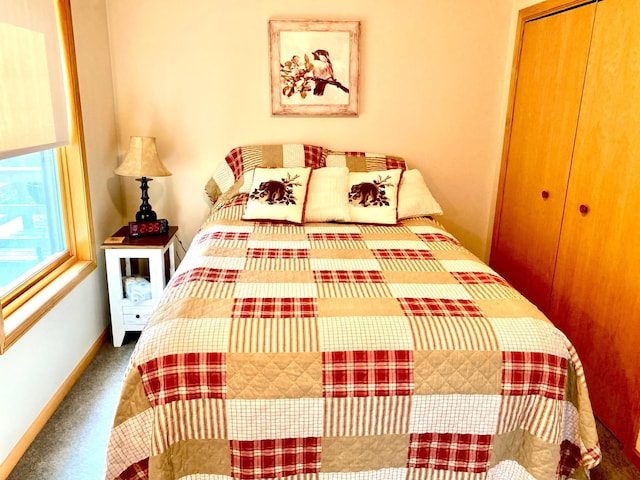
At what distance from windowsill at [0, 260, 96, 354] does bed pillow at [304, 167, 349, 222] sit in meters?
1.17

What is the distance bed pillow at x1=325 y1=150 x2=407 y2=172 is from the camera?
3029 mm

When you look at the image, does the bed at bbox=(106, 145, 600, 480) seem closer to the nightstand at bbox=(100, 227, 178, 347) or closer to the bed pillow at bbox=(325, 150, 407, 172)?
the nightstand at bbox=(100, 227, 178, 347)

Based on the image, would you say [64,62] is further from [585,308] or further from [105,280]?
[585,308]

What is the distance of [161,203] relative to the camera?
321 centimetres

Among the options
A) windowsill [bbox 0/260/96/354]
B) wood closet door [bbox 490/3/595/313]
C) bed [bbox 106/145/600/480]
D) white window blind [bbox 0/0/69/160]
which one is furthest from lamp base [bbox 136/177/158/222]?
wood closet door [bbox 490/3/595/313]

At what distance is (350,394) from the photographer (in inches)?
56.4

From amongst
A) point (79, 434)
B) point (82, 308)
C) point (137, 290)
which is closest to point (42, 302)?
point (82, 308)

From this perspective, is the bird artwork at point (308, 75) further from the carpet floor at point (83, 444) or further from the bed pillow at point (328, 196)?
the carpet floor at point (83, 444)

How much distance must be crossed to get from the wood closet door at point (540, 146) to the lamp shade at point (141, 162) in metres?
2.10

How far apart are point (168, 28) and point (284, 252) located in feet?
5.60

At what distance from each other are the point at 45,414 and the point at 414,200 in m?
2.08

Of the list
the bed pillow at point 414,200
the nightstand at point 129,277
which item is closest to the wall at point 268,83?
the bed pillow at point 414,200

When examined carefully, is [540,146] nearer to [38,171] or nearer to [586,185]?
[586,185]

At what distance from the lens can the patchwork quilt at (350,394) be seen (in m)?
1.42
